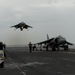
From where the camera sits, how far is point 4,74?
1542cm

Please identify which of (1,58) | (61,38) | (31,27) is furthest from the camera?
(31,27)

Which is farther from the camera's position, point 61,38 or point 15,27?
point 15,27

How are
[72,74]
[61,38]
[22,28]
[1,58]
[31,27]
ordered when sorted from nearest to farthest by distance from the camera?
[72,74] < [1,58] < [61,38] < [22,28] < [31,27]

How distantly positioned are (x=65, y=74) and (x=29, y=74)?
202cm

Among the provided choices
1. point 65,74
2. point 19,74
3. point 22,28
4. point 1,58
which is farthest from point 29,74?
point 22,28

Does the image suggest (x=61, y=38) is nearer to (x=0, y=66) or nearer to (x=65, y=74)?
(x=0, y=66)

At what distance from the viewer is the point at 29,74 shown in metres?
15.1

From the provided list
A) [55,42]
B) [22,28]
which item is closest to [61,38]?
[55,42]

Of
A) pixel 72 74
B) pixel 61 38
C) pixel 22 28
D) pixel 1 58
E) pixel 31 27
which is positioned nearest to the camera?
pixel 72 74

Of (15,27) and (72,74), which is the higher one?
(15,27)

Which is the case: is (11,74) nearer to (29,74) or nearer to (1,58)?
(29,74)

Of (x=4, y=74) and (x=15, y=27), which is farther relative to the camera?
(x=15, y=27)

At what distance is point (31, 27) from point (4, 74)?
195 feet

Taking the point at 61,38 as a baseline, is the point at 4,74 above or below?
below
